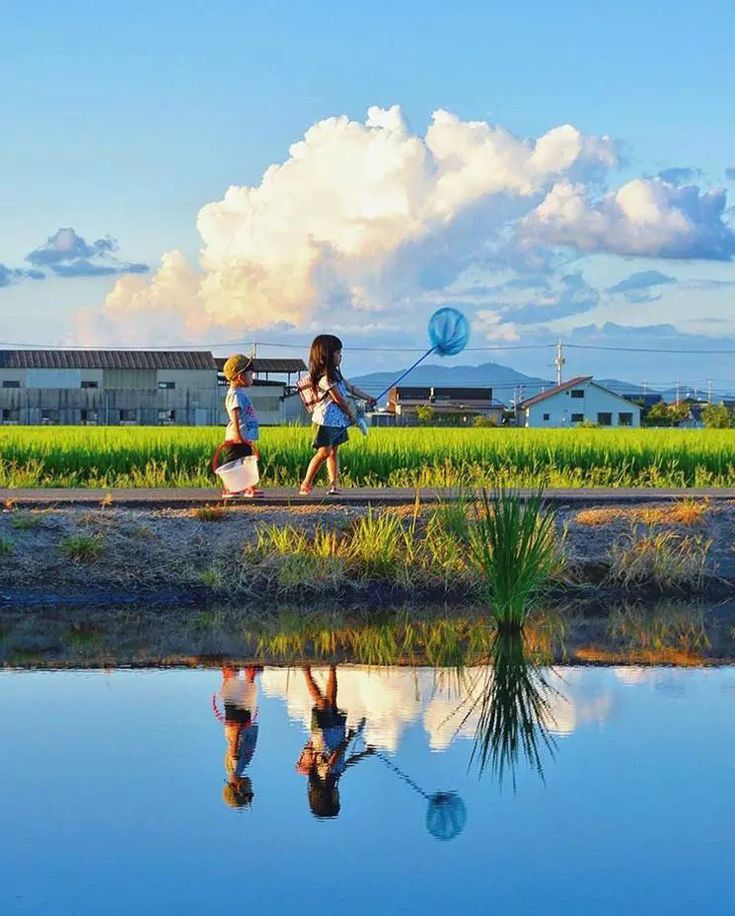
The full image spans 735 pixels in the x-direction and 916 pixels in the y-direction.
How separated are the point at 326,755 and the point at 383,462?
15.4 m

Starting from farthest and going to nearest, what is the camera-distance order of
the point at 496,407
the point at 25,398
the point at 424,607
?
the point at 496,407, the point at 25,398, the point at 424,607

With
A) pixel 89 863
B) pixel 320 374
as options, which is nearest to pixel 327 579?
pixel 320 374

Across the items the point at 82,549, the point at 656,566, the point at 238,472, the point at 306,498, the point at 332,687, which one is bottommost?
the point at 332,687

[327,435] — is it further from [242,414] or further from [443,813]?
[443,813]

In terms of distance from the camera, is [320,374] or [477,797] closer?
[477,797]

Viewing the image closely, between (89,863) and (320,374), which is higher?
(320,374)

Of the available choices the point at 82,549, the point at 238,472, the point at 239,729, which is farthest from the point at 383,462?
the point at 239,729

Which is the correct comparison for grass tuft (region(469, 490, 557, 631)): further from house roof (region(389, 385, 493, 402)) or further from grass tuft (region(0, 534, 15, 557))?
house roof (region(389, 385, 493, 402))

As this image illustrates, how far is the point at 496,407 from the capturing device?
106250mm

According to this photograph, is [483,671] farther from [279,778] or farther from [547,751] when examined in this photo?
[279,778]

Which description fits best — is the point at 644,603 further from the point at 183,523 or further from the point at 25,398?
the point at 25,398

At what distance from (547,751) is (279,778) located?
1.50 m

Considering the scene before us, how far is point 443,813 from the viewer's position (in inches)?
241

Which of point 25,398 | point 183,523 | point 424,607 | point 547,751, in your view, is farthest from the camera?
point 25,398
